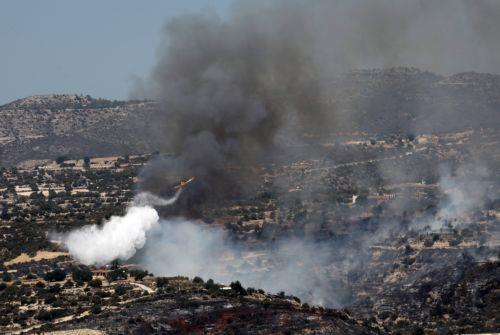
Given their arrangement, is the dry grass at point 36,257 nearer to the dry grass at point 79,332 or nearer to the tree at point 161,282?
the tree at point 161,282

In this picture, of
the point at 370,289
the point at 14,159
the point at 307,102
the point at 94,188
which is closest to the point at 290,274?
the point at 370,289

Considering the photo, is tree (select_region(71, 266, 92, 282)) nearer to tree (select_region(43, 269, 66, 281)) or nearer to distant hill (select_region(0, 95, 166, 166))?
tree (select_region(43, 269, 66, 281))

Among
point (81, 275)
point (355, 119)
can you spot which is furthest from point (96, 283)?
point (355, 119)

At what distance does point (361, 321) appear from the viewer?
85.2 metres

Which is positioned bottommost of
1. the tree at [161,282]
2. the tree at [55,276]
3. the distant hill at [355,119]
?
the tree at [161,282]

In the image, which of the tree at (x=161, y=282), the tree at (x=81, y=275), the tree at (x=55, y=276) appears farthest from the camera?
the tree at (x=55, y=276)

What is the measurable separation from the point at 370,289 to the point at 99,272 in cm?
2227

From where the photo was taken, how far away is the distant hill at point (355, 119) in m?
172

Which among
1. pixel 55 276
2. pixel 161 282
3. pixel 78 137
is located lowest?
pixel 161 282

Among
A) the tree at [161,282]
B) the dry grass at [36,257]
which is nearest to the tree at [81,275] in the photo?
the tree at [161,282]

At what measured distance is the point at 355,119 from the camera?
17775 cm

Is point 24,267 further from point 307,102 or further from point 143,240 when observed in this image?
point 307,102

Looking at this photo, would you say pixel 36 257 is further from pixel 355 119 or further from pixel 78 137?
pixel 78 137

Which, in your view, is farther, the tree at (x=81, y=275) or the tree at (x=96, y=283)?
the tree at (x=81, y=275)
